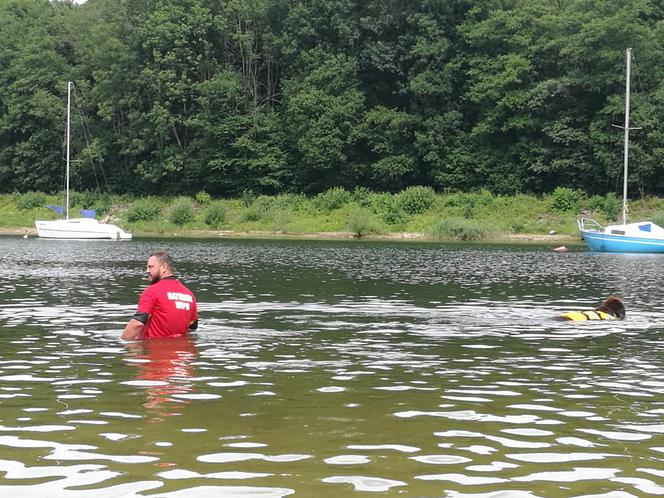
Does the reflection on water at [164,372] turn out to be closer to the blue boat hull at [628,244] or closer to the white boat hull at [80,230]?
the blue boat hull at [628,244]

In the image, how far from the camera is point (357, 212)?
254ft

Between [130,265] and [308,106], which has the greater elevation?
[308,106]

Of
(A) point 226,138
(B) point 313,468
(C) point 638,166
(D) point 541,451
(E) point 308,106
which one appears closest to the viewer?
(B) point 313,468

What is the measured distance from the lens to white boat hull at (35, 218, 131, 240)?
228 ft

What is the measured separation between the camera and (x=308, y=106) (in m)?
86.6

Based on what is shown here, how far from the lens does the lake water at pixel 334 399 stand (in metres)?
8.12

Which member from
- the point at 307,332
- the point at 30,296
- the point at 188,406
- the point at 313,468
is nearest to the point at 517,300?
the point at 307,332

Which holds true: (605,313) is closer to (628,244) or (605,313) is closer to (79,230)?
(628,244)

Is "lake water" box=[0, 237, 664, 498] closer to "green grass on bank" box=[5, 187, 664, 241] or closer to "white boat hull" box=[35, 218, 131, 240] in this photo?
"white boat hull" box=[35, 218, 131, 240]

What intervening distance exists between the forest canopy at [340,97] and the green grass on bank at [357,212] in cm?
324

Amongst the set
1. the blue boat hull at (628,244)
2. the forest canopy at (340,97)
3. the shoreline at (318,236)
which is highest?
the forest canopy at (340,97)

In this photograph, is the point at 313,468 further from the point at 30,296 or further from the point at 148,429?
the point at 30,296

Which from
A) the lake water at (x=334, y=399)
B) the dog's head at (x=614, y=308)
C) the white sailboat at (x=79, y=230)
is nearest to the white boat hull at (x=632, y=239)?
the lake water at (x=334, y=399)

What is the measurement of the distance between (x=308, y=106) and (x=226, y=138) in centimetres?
1034
